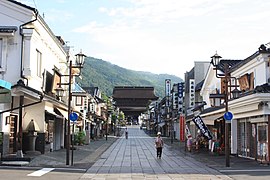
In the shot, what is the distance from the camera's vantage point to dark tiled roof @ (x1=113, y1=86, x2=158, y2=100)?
88.8 meters

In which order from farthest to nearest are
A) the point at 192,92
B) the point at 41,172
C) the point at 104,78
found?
the point at 104,78 → the point at 192,92 → the point at 41,172

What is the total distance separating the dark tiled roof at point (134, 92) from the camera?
8883 centimetres

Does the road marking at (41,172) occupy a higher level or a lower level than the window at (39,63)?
lower

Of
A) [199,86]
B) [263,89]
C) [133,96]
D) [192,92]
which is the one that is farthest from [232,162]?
[133,96]

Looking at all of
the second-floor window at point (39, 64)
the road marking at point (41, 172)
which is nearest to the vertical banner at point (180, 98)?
the second-floor window at point (39, 64)

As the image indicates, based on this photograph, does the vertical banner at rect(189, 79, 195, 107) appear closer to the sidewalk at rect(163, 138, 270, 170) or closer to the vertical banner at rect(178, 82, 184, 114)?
the vertical banner at rect(178, 82, 184, 114)

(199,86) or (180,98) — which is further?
(180,98)

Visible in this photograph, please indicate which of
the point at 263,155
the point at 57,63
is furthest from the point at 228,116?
the point at 57,63

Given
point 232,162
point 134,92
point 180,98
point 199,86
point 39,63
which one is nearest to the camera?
point 232,162

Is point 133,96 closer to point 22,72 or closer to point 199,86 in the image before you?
point 199,86

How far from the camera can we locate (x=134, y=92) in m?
88.8

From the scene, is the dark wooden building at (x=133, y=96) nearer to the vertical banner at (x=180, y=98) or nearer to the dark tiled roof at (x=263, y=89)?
the vertical banner at (x=180, y=98)

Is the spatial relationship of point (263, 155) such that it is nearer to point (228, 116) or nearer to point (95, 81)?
point (228, 116)

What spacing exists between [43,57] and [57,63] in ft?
17.2
